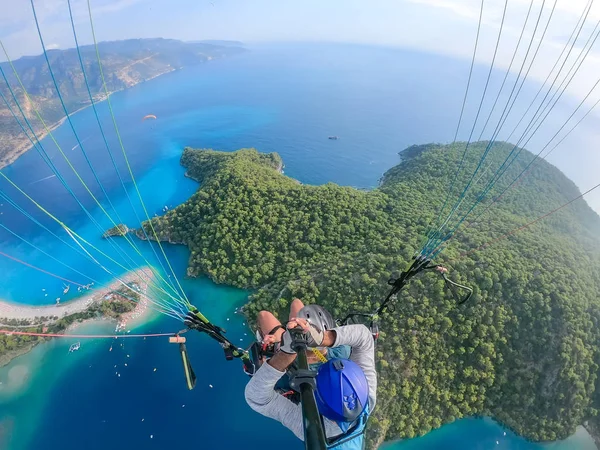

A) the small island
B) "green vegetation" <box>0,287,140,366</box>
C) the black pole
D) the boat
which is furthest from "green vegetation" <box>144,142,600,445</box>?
the black pole

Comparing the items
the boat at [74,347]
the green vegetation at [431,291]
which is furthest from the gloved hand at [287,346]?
the boat at [74,347]

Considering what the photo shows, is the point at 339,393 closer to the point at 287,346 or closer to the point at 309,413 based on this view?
the point at 287,346

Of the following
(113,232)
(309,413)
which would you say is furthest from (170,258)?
(309,413)

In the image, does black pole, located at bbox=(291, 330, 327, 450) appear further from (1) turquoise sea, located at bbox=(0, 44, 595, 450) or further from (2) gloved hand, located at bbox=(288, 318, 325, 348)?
(1) turquoise sea, located at bbox=(0, 44, 595, 450)

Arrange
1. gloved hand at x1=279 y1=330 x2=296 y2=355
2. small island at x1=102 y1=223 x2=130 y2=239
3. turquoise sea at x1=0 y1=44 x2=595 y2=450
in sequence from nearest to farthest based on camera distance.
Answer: gloved hand at x1=279 y1=330 x2=296 y2=355
turquoise sea at x1=0 y1=44 x2=595 y2=450
small island at x1=102 y1=223 x2=130 y2=239

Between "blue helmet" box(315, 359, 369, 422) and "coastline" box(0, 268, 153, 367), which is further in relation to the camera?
"coastline" box(0, 268, 153, 367)

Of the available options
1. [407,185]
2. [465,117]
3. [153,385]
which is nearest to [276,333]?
[153,385]
